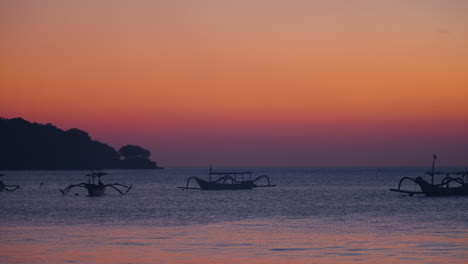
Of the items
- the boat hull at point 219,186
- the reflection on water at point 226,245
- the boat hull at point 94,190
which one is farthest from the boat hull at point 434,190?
the reflection on water at point 226,245

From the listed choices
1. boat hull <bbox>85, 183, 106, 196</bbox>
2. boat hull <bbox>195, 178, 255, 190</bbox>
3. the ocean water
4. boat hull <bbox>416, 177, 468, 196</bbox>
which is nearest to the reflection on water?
the ocean water

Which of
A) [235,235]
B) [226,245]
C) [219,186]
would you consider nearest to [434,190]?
[219,186]

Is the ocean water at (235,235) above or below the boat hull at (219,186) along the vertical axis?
below

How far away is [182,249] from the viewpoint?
32.5 meters

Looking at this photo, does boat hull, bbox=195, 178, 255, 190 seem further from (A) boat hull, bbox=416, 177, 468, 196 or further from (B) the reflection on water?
(B) the reflection on water

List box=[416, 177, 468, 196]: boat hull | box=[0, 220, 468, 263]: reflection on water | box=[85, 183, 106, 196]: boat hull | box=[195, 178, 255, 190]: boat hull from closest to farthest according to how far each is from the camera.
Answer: box=[0, 220, 468, 263]: reflection on water → box=[416, 177, 468, 196]: boat hull → box=[85, 183, 106, 196]: boat hull → box=[195, 178, 255, 190]: boat hull

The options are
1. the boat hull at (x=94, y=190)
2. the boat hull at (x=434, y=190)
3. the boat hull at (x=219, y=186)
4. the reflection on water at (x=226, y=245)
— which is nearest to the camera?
the reflection on water at (x=226, y=245)

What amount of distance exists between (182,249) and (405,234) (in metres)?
13.5

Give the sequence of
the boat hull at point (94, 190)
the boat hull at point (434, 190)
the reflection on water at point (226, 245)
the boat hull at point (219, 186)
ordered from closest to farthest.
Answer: the reflection on water at point (226, 245), the boat hull at point (434, 190), the boat hull at point (94, 190), the boat hull at point (219, 186)

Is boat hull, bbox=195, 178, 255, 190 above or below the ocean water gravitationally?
above

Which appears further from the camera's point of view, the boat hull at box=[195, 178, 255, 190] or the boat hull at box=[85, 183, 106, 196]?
the boat hull at box=[195, 178, 255, 190]

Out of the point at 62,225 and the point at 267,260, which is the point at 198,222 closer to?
the point at 62,225

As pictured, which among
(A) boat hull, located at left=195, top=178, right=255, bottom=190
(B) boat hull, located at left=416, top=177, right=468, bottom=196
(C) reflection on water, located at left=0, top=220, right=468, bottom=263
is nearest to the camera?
(C) reflection on water, located at left=0, top=220, right=468, bottom=263

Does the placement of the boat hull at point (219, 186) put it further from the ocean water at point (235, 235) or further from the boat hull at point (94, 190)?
the ocean water at point (235, 235)
